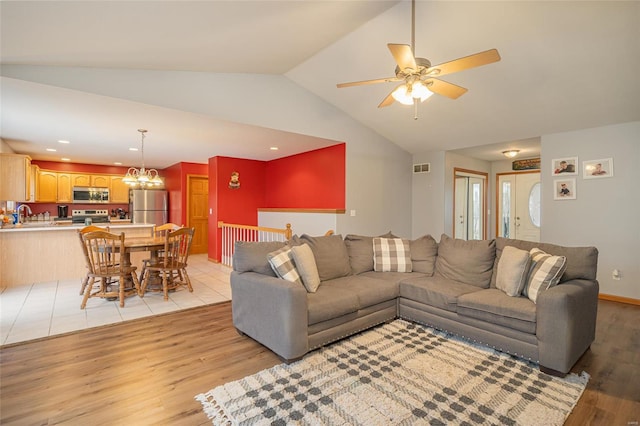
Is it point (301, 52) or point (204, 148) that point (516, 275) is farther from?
point (204, 148)

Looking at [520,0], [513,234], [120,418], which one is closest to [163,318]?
[120,418]

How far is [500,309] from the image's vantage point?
2596mm

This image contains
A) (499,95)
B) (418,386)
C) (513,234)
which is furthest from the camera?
(513,234)

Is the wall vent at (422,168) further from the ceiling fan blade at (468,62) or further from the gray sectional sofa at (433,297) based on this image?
the ceiling fan blade at (468,62)

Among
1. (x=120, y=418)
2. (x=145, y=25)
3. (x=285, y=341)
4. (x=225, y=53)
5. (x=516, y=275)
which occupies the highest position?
(x=225, y=53)

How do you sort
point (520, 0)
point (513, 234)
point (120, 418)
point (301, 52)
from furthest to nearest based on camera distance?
point (513, 234), point (301, 52), point (520, 0), point (120, 418)

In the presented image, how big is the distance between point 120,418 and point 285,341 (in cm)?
112

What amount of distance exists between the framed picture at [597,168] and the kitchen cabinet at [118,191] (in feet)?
32.9

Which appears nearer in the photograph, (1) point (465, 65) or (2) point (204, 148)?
(1) point (465, 65)

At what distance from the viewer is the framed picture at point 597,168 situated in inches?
174

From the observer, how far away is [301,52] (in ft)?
12.7

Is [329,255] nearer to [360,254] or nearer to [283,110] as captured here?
[360,254]

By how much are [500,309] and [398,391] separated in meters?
1.14

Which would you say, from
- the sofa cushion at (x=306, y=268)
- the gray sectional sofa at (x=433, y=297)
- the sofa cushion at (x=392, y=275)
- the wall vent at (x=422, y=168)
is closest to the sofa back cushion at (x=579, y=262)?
the gray sectional sofa at (x=433, y=297)
